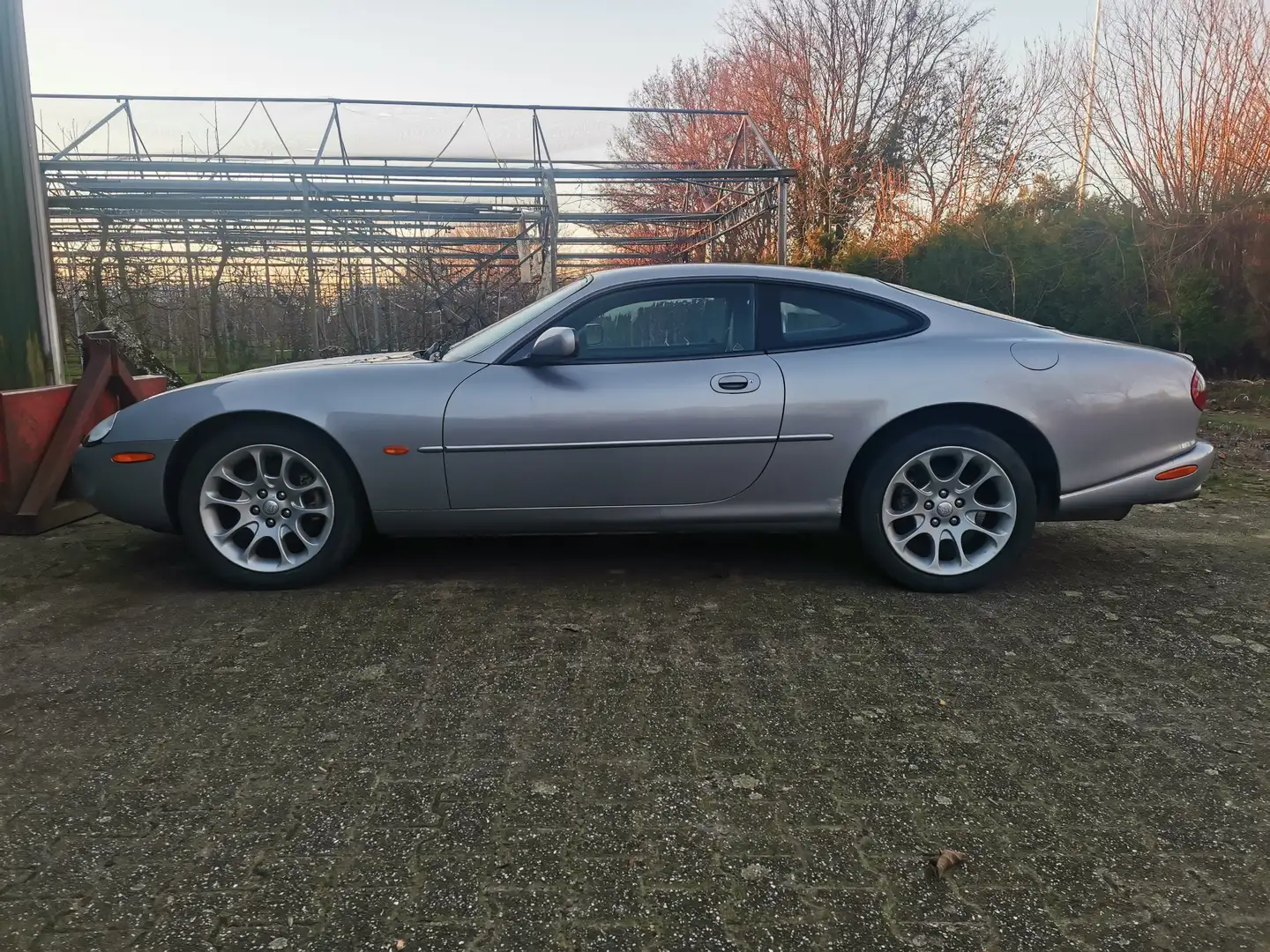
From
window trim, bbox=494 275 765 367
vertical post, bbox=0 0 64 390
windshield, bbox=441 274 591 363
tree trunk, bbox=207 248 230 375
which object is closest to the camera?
window trim, bbox=494 275 765 367

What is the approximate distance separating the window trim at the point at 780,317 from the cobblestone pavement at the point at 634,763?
1.05 metres

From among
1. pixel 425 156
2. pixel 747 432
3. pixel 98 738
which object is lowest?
pixel 98 738

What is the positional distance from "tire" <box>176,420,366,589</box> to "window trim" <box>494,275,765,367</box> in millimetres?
896

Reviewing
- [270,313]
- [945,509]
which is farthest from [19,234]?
[270,313]

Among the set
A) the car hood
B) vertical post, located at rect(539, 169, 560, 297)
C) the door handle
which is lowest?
the door handle

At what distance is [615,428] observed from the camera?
3.63 metres

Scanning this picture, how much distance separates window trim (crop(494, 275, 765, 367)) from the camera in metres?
3.73

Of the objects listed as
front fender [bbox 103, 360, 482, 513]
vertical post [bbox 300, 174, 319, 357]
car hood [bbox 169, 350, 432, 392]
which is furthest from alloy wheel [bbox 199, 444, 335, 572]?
vertical post [bbox 300, 174, 319, 357]

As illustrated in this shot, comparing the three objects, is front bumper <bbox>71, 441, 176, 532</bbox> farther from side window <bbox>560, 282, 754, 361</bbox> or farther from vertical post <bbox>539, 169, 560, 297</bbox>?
vertical post <bbox>539, 169, 560, 297</bbox>

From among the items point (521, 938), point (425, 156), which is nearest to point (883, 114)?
point (425, 156)

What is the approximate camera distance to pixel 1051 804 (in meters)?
2.10

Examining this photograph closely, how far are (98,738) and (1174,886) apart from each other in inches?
108

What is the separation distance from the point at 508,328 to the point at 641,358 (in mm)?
641

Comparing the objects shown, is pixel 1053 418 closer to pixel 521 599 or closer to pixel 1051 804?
pixel 1051 804
